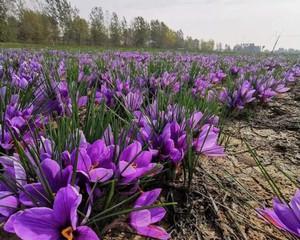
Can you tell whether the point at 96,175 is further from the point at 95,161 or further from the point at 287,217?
the point at 287,217

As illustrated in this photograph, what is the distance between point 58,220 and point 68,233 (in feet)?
0.11

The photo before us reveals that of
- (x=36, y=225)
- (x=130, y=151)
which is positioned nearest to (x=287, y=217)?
(x=130, y=151)

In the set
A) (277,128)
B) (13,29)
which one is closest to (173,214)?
(277,128)

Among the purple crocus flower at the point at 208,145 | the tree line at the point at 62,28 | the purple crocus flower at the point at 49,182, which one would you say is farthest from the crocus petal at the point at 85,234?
the tree line at the point at 62,28

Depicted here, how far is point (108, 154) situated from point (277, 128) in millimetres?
1600

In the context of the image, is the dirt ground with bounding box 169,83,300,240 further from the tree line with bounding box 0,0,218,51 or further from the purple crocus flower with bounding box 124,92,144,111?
the tree line with bounding box 0,0,218,51

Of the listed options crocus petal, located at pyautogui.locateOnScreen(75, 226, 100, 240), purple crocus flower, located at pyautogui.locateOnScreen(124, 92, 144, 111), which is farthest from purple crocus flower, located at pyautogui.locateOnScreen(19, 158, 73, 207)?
purple crocus flower, located at pyautogui.locateOnScreen(124, 92, 144, 111)

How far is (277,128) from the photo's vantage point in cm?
200

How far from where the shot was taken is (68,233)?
59cm

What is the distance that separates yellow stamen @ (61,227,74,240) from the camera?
1.90 feet

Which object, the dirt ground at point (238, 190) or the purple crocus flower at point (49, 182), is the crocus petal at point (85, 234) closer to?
the purple crocus flower at point (49, 182)

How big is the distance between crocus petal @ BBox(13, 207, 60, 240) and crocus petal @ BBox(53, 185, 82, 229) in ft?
0.04

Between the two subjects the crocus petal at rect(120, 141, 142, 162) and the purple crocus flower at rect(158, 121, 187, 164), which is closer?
the crocus petal at rect(120, 141, 142, 162)

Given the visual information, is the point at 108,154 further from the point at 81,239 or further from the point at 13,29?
the point at 13,29
